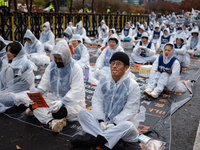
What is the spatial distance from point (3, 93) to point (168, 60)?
338 cm

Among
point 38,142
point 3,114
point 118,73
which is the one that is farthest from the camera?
point 3,114

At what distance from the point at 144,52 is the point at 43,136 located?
17.6ft

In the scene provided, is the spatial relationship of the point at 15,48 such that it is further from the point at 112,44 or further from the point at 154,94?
the point at 154,94

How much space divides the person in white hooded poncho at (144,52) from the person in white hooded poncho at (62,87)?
446 cm

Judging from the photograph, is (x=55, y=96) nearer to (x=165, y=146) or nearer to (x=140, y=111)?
(x=140, y=111)

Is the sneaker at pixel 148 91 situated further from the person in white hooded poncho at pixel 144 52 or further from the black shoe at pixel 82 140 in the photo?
the person in white hooded poncho at pixel 144 52

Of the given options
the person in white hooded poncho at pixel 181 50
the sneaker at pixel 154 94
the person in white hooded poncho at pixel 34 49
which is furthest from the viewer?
the person in white hooded poncho at pixel 181 50

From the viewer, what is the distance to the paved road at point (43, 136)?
9.46ft

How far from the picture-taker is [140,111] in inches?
132

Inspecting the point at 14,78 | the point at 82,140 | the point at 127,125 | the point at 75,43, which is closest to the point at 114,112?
the point at 127,125

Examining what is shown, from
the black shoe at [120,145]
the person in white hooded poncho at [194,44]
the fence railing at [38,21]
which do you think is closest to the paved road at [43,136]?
the black shoe at [120,145]

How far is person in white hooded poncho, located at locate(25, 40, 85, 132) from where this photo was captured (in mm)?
3230

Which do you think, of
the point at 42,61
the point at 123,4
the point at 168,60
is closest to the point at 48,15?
the point at 42,61

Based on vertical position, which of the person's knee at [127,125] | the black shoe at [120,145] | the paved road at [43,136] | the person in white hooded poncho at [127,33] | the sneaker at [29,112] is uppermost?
the person in white hooded poncho at [127,33]
